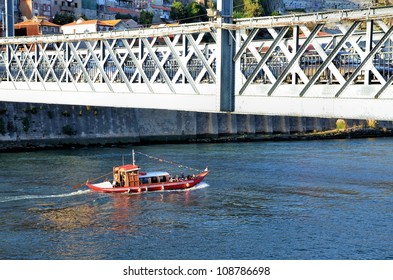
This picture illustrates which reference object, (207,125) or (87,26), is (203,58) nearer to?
(207,125)

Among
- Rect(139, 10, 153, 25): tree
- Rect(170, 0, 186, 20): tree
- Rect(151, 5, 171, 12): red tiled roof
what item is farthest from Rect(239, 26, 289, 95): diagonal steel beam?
Rect(151, 5, 171, 12): red tiled roof

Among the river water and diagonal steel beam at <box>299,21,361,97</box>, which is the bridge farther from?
the river water

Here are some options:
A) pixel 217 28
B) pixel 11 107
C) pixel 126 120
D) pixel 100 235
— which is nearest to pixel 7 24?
pixel 11 107

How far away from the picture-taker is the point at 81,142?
63844 millimetres

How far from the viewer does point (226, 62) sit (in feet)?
82.3

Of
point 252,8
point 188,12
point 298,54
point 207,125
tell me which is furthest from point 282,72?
point 252,8

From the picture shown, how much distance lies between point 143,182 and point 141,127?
26.8 meters

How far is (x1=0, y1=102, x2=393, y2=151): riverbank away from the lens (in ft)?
202

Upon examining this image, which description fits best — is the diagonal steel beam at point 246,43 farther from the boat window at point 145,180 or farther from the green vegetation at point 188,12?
the green vegetation at point 188,12

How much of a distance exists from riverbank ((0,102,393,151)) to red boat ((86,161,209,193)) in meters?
20.4

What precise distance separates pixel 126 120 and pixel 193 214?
34945mm

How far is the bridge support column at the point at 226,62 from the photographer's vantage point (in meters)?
25.0

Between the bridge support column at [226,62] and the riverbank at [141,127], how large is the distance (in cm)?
3746
